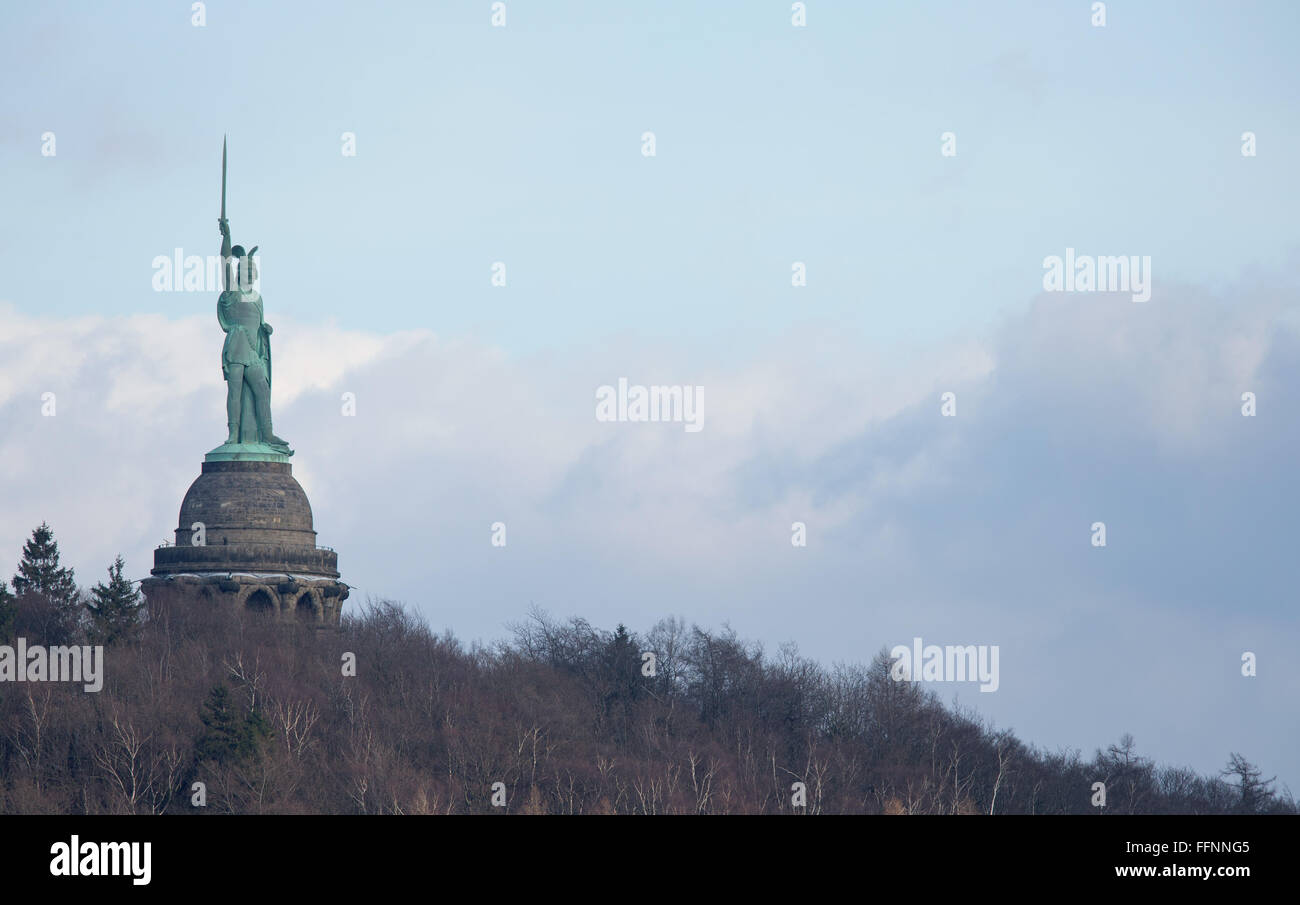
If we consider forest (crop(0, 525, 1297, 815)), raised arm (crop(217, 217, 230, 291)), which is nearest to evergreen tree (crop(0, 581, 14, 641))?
forest (crop(0, 525, 1297, 815))

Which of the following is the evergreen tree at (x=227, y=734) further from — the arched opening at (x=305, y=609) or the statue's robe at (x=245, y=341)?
the statue's robe at (x=245, y=341)

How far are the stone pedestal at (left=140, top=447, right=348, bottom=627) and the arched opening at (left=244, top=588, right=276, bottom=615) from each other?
35 mm

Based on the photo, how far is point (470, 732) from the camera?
Answer: 7156 cm

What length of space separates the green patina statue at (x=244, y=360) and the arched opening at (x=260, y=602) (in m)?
4.87

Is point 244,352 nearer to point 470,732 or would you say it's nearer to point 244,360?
point 244,360

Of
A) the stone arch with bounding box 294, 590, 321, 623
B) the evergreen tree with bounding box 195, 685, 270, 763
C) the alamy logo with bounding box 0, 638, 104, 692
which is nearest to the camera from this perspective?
the evergreen tree with bounding box 195, 685, 270, 763

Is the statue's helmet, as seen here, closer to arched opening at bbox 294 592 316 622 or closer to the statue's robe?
the statue's robe

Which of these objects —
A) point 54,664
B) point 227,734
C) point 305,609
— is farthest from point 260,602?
point 227,734

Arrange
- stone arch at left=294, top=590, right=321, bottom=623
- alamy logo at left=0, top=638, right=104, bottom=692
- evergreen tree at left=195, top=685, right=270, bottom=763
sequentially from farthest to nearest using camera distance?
stone arch at left=294, top=590, right=321, bottom=623 → alamy logo at left=0, top=638, right=104, bottom=692 → evergreen tree at left=195, top=685, right=270, bottom=763

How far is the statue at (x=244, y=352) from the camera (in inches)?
3150

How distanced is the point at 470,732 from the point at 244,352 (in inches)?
679

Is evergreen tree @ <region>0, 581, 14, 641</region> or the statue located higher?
the statue

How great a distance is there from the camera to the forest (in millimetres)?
65625
